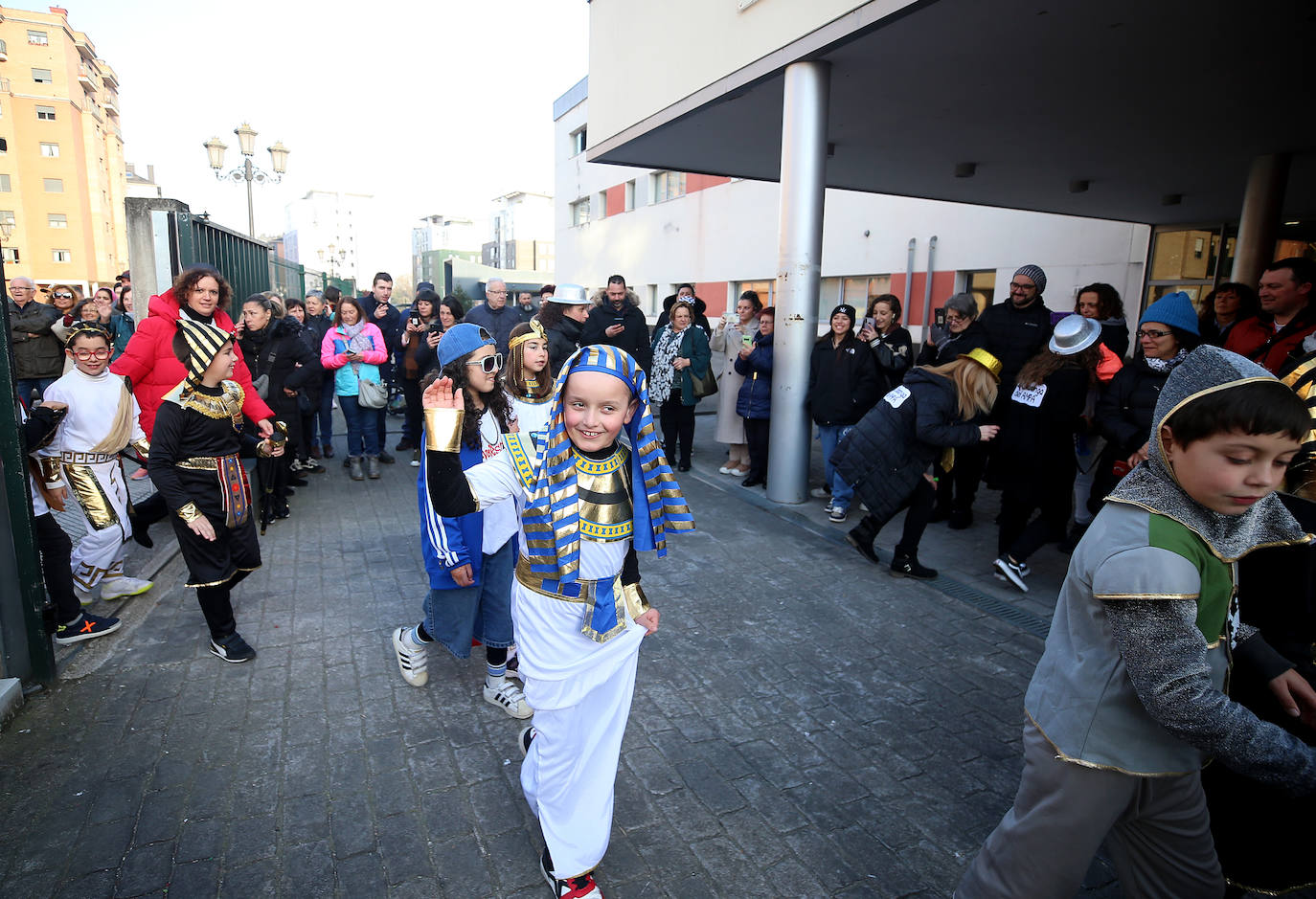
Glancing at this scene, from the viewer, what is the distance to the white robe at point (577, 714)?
2324 mm

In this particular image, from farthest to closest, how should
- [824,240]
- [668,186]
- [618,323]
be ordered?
[668,186] < [824,240] < [618,323]

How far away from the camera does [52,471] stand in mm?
4113

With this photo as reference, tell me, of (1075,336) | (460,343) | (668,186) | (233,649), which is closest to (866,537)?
(1075,336)

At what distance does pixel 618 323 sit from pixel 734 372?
4.82ft

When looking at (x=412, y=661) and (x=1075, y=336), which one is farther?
(x=1075, y=336)

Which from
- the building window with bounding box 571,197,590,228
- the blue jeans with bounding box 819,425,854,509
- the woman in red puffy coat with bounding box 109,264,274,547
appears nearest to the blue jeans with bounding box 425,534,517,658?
the woman in red puffy coat with bounding box 109,264,274,547

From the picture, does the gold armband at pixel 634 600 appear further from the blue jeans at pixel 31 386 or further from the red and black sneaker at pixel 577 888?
the blue jeans at pixel 31 386

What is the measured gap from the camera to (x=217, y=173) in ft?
59.8

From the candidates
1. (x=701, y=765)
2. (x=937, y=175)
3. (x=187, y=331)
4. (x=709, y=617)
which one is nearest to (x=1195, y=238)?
(x=937, y=175)

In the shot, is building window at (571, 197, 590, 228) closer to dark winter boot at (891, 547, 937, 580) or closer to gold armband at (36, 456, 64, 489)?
dark winter boot at (891, 547, 937, 580)

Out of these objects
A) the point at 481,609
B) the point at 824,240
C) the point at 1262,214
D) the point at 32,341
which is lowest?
the point at 481,609

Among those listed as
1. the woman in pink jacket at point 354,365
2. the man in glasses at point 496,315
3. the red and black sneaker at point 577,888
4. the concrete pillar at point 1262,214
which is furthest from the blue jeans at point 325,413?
the concrete pillar at point 1262,214

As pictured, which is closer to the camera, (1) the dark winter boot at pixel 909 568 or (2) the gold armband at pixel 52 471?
(2) the gold armband at pixel 52 471

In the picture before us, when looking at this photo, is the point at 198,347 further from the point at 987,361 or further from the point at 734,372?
the point at 734,372
